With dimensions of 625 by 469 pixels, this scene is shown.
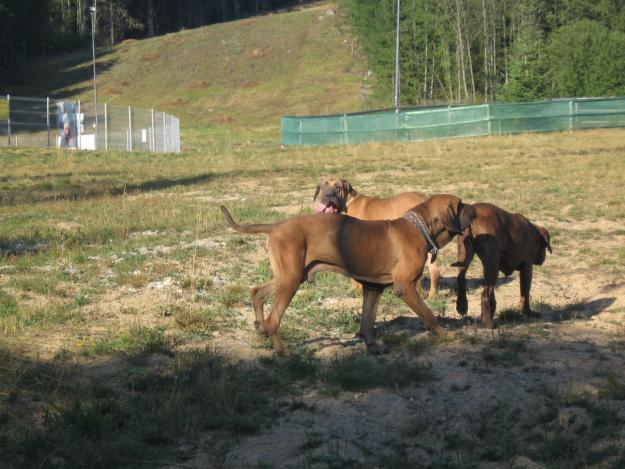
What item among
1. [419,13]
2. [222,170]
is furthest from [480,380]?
[419,13]

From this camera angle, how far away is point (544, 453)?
6.20m

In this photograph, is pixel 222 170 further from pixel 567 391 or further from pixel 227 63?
pixel 227 63

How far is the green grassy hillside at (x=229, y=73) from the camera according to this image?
74625 millimetres

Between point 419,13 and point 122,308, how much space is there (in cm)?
6406

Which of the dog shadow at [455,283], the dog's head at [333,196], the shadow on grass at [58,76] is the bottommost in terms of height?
the dog shadow at [455,283]

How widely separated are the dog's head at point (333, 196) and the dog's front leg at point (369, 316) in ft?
9.70

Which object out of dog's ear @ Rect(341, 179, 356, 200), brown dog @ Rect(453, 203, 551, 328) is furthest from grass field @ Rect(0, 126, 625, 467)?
dog's ear @ Rect(341, 179, 356, 200)

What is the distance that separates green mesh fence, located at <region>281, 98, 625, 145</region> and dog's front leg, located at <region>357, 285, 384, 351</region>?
3069cm

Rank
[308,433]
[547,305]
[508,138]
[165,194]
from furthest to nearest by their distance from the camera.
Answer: [508,138], [165,194], [547,305], [308,433]

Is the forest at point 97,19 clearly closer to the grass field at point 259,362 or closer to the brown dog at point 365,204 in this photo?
the grass field at point 259,362

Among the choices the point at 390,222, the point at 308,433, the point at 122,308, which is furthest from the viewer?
the point at 122,308

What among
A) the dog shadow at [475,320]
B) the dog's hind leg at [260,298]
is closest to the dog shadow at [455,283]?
the dog shadow at [475,320]

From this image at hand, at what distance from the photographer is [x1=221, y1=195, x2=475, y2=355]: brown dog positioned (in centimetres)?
816

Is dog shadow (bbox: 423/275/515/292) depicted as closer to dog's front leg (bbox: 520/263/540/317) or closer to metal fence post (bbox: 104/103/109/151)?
dog's front leg (bbox: 520/263/540/317)
